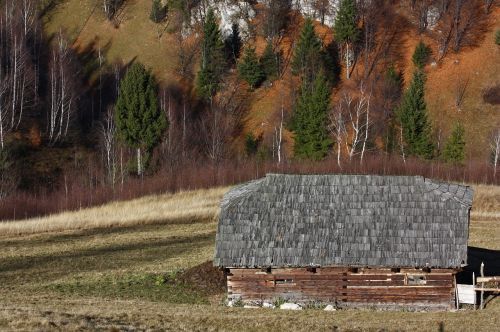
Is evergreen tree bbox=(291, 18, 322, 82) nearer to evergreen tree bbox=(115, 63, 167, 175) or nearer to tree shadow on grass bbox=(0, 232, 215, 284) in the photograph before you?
evergreen tree bbox=(115, 63, 167, 175)

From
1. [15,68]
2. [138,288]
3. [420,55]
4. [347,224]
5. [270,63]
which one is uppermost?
[420,55]

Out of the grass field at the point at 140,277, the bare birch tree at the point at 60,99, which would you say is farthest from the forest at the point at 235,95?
the grass field at the point at 140,277

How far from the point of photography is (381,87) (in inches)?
2874

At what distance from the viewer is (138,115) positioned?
201 ft

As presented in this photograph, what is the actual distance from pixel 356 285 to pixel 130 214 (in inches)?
919

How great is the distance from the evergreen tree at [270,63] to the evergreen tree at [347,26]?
747 cm

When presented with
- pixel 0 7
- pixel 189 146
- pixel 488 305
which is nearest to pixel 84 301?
pixel 488 305

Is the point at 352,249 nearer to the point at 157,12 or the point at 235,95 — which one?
the point at 235,95

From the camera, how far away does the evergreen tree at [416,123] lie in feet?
201

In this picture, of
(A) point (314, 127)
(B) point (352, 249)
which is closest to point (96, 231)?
(B) point (352, 249)

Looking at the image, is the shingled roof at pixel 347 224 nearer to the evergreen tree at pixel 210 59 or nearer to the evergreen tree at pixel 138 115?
the evergreen tree at pixel 138 115

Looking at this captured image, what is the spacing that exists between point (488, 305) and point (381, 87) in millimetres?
49658

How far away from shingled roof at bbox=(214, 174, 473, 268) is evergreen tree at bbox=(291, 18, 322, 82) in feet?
156

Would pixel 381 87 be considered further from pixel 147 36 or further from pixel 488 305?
pixel 488 305
